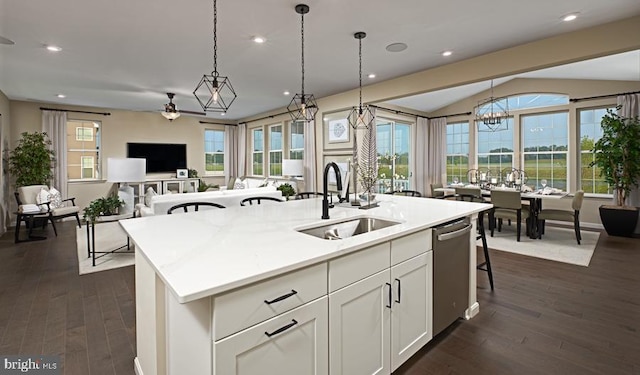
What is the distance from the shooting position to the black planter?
5.10m

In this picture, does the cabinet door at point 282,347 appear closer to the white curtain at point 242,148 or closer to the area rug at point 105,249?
the area rug at point 105,249

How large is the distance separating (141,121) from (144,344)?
26.6 feet

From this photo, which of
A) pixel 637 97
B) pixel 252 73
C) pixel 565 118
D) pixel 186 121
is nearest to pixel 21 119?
pixel 186 121

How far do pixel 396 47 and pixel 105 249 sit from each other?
506 cm

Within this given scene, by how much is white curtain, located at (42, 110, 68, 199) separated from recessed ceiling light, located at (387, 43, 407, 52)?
7567mm

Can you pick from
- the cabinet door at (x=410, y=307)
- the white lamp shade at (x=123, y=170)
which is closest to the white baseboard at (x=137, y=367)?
the cabinet door at (x=410, y=307)

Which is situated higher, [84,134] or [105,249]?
[84,134]

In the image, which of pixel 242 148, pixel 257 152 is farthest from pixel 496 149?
pixel 242 148

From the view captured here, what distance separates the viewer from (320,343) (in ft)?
4.49

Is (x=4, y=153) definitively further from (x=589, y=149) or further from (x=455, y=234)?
(x=589, y=149)

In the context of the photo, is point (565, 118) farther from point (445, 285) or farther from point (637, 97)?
point (445, 285)

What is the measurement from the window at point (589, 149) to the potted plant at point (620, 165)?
0.68 meters

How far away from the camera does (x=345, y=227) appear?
2229 millimetres

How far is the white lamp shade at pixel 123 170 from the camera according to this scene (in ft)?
15.0
